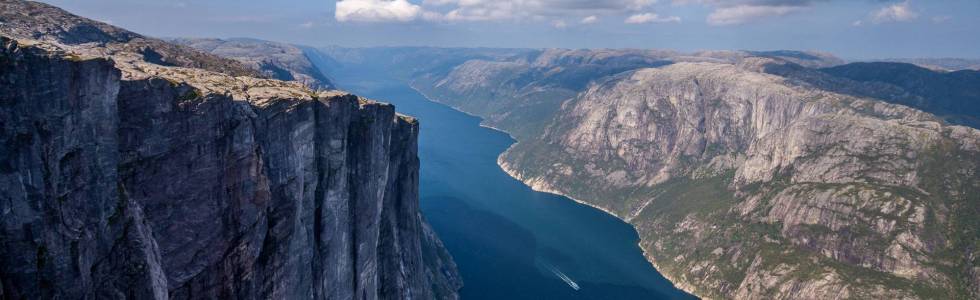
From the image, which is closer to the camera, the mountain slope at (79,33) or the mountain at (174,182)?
the mountain at (174,182)

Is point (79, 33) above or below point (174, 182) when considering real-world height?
above

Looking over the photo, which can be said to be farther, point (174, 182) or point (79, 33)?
point (79, 33)

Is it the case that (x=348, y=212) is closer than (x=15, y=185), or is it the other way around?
(x=15, y=185)

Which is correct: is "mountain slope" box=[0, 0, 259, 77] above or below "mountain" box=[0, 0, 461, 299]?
above

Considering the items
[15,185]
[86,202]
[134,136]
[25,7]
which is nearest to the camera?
[15,185]

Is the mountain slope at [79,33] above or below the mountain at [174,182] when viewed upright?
above

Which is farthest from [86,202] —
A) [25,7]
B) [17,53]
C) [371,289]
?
[25,7]

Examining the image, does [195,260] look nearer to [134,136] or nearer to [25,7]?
[134,136]

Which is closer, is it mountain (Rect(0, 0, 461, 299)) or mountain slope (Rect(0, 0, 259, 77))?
mountain (Rect(0, 0, 461, 299))
